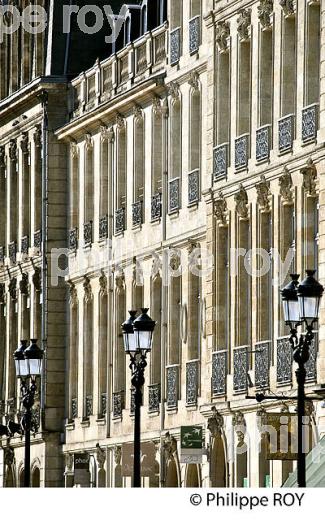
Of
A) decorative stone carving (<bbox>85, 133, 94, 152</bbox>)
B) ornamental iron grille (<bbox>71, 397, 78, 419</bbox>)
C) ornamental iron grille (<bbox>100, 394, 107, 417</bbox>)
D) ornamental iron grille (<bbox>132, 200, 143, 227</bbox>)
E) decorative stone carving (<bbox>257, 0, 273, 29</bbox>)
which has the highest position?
decorative stone carving (<bbox>85, 133, 94, 152</bbox>)

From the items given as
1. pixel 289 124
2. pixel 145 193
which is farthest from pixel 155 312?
pixel 289 124

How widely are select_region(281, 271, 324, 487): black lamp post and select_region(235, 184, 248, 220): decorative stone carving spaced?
14540 mm

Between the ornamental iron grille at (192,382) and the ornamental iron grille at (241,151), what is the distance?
5.61 metres

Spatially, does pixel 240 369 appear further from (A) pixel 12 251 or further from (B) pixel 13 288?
(A) pixel 12 251

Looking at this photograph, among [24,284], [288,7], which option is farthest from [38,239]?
[288,7]

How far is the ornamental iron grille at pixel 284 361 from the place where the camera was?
4528 cm

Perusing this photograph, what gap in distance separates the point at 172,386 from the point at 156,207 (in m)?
4.37

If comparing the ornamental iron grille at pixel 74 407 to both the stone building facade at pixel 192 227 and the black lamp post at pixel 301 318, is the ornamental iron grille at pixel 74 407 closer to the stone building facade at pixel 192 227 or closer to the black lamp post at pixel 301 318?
the stone building facade at pixel 192 227

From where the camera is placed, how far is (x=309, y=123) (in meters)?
44.6

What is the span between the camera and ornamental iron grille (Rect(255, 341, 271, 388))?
153 ft

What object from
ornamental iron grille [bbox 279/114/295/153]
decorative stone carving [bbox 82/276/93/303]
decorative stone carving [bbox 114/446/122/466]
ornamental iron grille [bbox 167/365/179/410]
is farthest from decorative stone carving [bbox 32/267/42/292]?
ornamental iron grille [bbox 279/114/295/153]

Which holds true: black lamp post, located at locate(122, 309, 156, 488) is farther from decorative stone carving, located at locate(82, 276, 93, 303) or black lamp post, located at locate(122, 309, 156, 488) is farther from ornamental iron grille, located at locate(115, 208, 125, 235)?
decorative stone carving, located at locate(82, 276, 93, 303)

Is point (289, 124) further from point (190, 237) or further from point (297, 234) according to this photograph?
point (190, 237)

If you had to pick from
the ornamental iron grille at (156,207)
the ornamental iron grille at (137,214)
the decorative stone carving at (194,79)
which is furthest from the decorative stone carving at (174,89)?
the ornamental iron grille at (137,214)
